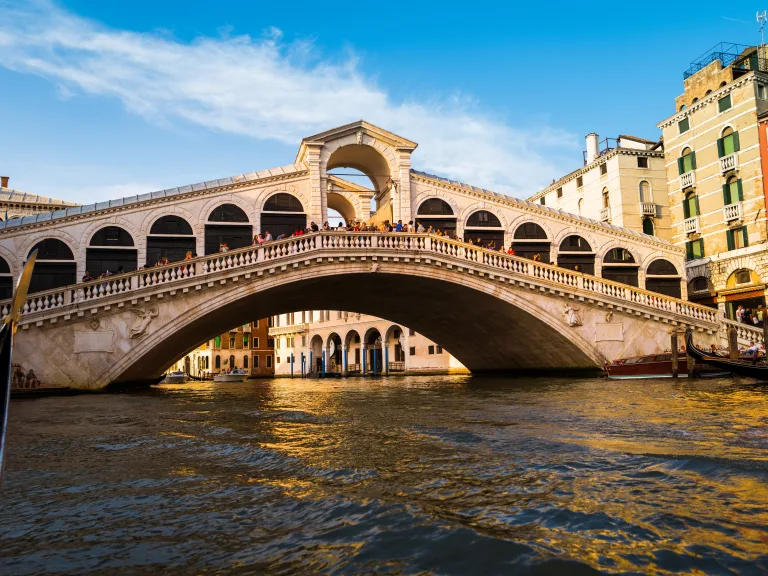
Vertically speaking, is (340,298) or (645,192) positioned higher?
(645,192)

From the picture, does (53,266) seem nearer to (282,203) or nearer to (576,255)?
(282,203)

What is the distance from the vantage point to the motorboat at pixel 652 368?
62.2 ft

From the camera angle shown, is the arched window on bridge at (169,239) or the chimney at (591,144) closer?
the arched window on bridge at (169,239)

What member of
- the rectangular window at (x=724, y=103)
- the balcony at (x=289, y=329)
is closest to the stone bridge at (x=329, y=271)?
the rectangular window at (x=724, y=103)

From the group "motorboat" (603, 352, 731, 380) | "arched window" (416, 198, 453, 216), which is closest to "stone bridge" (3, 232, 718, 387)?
"motorboat" (603, 352, 731, 380)

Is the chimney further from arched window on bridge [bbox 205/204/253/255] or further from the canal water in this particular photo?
the canal water

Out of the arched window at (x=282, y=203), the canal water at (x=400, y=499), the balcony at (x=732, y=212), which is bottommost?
the canal water at (x=400, y=499)

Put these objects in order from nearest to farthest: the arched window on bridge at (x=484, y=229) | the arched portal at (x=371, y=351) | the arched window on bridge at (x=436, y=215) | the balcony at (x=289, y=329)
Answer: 1. the arched window on bridge at (x=436, y=215)
2. the arched window on bridge at (x=484, y=229)
3. the arched portal at (x=371, y=351)
4. the balcony at (x=289, y=329)

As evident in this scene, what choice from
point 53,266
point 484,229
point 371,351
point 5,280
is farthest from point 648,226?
point 5,280

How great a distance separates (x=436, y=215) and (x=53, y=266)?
566 inches

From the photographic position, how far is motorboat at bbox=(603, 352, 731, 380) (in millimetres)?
18953

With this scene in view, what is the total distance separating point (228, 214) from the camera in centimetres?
2356

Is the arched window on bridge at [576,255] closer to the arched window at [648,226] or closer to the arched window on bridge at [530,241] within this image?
the arched window on bridge at [530,241]

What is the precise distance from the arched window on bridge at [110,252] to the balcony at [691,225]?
80.1ft
